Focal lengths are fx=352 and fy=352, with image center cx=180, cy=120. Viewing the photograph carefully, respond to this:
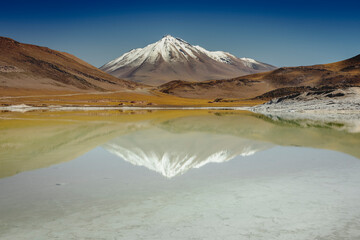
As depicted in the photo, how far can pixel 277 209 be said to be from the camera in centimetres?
527

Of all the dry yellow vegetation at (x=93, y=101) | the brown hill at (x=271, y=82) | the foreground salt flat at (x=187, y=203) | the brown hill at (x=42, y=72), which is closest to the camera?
the foreground salt flat at (x=187, y=203)

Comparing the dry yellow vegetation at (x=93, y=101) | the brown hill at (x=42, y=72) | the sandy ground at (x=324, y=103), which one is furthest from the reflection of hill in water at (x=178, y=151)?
the brown hill at (x=42, y=72)

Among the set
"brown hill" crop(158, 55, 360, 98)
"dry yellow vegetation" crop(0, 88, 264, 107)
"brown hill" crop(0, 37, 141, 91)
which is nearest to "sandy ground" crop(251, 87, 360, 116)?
"dry yellow vegetation" crop(0, 88, 264, 107)

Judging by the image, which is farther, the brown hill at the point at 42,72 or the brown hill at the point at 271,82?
the brown hill at the point at 271,82

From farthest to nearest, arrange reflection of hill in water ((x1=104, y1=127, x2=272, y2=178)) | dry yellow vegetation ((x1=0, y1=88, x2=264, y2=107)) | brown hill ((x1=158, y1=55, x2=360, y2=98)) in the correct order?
brown hill ((x1=158, y1=55, x2=360, y2=98)) → dry yellow vegetation ((x1=0, y1=88, x2=264, y2=107)) → reflection of hill in water ((x1=104, y1=127, x2=272, y2=178))

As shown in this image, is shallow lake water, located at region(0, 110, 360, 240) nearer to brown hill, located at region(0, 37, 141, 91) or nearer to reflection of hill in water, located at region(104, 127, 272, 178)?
reflection of hill in water, located at region(104, 127, 272, 178)

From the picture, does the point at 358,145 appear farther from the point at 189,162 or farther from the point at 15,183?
the point at 15,183

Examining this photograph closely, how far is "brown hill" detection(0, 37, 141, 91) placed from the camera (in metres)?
99.6

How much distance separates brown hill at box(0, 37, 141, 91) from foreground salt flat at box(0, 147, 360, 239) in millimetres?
91613

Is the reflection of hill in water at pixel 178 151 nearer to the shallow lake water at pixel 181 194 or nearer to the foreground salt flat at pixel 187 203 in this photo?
the shallow lake water at pixel 181 194

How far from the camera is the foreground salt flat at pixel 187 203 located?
4527 mm

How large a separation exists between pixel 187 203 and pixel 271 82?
108m

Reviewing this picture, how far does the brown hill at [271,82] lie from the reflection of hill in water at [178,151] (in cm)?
8691

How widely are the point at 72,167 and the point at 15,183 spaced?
1.86 metres
